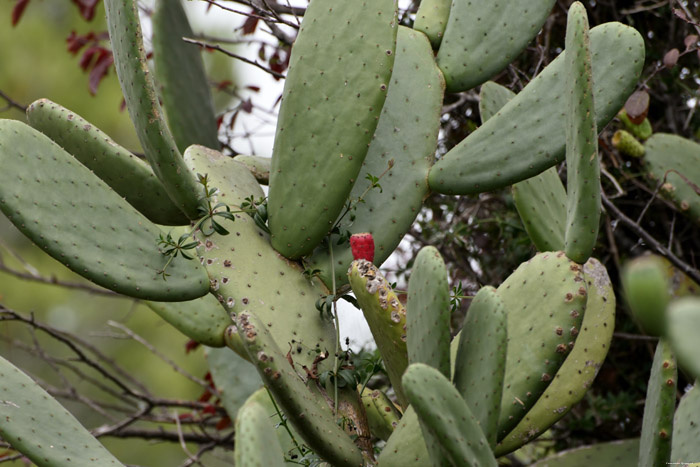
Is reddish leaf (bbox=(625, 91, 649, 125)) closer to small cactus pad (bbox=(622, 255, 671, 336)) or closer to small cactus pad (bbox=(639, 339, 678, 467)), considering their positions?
small cactus pad (bbox=(639, 339, 678, 467))

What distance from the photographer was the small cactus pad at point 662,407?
1251 millimetres

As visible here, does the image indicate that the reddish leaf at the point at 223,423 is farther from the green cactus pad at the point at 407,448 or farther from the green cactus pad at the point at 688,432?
the green cactus pad at the point at 688,432

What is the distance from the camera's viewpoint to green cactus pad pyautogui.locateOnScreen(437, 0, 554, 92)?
69.3 inches

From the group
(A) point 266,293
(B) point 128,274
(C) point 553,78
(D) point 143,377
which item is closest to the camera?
(B) point 128,274

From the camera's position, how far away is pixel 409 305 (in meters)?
1.17

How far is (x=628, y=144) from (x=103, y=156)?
145 centimetres

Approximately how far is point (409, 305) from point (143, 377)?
5848 millimetres

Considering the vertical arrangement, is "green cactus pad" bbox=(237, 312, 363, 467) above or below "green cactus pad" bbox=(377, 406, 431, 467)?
above

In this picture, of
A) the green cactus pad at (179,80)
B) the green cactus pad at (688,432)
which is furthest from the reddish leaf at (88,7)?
the green cactus pad at (688,432)

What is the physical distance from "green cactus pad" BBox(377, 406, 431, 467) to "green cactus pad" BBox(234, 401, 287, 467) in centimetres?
31

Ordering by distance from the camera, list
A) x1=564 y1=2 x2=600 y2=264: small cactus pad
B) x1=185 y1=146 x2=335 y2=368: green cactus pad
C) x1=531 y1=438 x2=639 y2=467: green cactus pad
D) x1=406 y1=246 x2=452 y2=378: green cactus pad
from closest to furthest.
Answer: x1=406 y1=246 x2=452 y2=378: green cactus pad, x1=564 y1=2 x2=600 y2=264: small cactus pad, x1=185 y1=146 x2=335 y2=368: green cactus pad, x1=531 y1=438 x2=639 y2=467: green cactus pad

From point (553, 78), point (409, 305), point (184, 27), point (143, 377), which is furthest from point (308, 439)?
point (143, 377)

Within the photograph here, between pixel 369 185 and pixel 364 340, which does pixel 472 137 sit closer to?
pixel 369 185

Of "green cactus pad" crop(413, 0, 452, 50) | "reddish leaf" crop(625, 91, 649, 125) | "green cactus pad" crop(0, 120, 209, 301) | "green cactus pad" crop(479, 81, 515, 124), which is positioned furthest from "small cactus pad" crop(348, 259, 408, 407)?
"reddish leaf" crop(625, 91, 649, 125)
